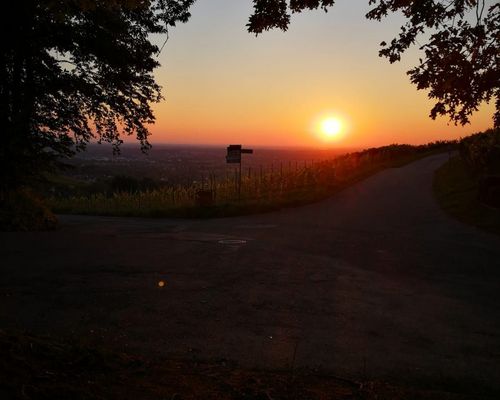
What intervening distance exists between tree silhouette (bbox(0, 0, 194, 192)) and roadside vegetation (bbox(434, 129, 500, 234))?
11436 mm

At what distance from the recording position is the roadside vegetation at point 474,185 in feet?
52.8

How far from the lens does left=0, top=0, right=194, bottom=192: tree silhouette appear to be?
13.4 meters

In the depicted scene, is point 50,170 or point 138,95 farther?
point 138,95

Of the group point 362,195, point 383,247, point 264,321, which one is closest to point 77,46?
point 383,247

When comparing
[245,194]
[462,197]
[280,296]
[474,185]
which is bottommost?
[245,194]

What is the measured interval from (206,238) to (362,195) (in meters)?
11.7

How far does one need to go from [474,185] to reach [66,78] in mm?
16438

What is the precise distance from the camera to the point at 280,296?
315 inches

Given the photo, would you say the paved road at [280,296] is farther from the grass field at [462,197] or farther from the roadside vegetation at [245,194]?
the roadside vegetation at [245,194]

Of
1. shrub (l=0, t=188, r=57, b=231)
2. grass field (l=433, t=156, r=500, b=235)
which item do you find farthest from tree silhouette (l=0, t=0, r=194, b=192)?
grass field (l=433, t=156, r=500, b=235)

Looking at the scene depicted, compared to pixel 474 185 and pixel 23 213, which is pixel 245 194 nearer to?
pixel 474 185

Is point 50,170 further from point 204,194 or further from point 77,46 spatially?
point 204,194

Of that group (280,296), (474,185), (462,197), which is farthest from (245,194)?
(280,296)

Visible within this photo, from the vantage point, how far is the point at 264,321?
22.1 feet
